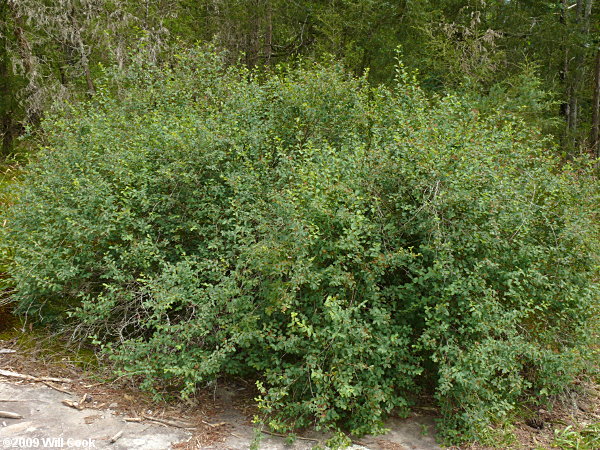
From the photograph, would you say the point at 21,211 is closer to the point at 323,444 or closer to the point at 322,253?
the point at 322,253

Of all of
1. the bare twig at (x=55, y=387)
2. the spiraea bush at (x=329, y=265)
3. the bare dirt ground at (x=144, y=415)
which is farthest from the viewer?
the bare twig at (x=55, y=387)

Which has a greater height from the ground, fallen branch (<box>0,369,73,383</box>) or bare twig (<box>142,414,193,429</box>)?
fallen branch (<box>0,369,73,383</box>)

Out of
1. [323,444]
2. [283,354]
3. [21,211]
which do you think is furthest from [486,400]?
[21,211]

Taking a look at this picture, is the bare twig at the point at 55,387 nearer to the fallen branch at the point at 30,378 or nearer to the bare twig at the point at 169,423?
the fallen branch at the point at 30,378

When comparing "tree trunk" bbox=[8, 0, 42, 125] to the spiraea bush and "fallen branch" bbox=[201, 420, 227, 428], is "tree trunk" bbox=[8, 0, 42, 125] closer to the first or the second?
the spiraea bush

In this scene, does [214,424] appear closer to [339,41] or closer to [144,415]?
[144,415]

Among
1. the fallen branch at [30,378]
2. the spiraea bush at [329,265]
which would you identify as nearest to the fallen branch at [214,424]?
the spiraea bush at [329,265]

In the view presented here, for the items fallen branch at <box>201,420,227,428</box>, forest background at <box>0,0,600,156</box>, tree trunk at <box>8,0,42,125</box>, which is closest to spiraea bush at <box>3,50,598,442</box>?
fallen branch at <box>201,420,227,428</box>

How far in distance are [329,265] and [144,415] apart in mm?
1930

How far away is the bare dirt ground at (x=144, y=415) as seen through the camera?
150 inches

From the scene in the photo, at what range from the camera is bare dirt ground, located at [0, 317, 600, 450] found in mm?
3799

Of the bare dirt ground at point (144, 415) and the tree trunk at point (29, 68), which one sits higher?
the tree trunk at point (29, 68)

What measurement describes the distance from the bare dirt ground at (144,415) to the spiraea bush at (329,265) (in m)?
0.19

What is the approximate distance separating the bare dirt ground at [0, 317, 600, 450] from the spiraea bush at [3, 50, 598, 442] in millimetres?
187
